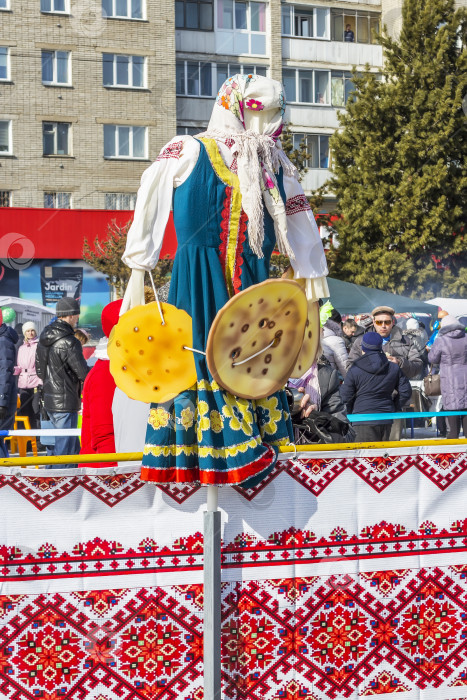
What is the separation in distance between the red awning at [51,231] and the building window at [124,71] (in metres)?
7.00

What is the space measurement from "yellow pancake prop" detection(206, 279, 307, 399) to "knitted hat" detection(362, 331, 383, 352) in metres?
5.96

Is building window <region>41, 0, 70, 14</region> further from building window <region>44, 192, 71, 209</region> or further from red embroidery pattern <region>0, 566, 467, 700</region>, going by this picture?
red embroidery pattern <region>0, 566, 467, 700</region>

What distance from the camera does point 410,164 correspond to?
27.4 m

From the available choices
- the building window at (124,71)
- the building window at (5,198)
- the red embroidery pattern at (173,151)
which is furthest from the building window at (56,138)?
the red embroidery pattern at (173,151)

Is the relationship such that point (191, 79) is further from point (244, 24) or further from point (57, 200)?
point (57, 200)

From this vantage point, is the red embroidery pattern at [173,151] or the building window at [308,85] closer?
the red embroidery pattern at [173,151]

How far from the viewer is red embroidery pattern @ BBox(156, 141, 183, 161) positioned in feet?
10.8

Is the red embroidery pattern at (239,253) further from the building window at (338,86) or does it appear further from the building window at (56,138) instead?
the building window at (338,86)

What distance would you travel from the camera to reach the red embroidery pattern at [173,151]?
129 inches

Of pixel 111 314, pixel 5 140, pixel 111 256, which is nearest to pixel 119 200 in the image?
pixel 5 140

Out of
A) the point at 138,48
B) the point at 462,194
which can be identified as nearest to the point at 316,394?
the point at 462,194

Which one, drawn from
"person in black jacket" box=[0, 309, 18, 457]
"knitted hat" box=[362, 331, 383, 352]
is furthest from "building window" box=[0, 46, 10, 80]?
"knitted hat" box=[362, 331, 383, 352]

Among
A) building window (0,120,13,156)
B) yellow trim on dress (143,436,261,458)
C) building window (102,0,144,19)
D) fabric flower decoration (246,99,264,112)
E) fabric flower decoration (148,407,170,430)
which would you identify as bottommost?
yellow trim on dress (143,436,261,458)

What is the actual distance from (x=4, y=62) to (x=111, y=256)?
10.4 m
